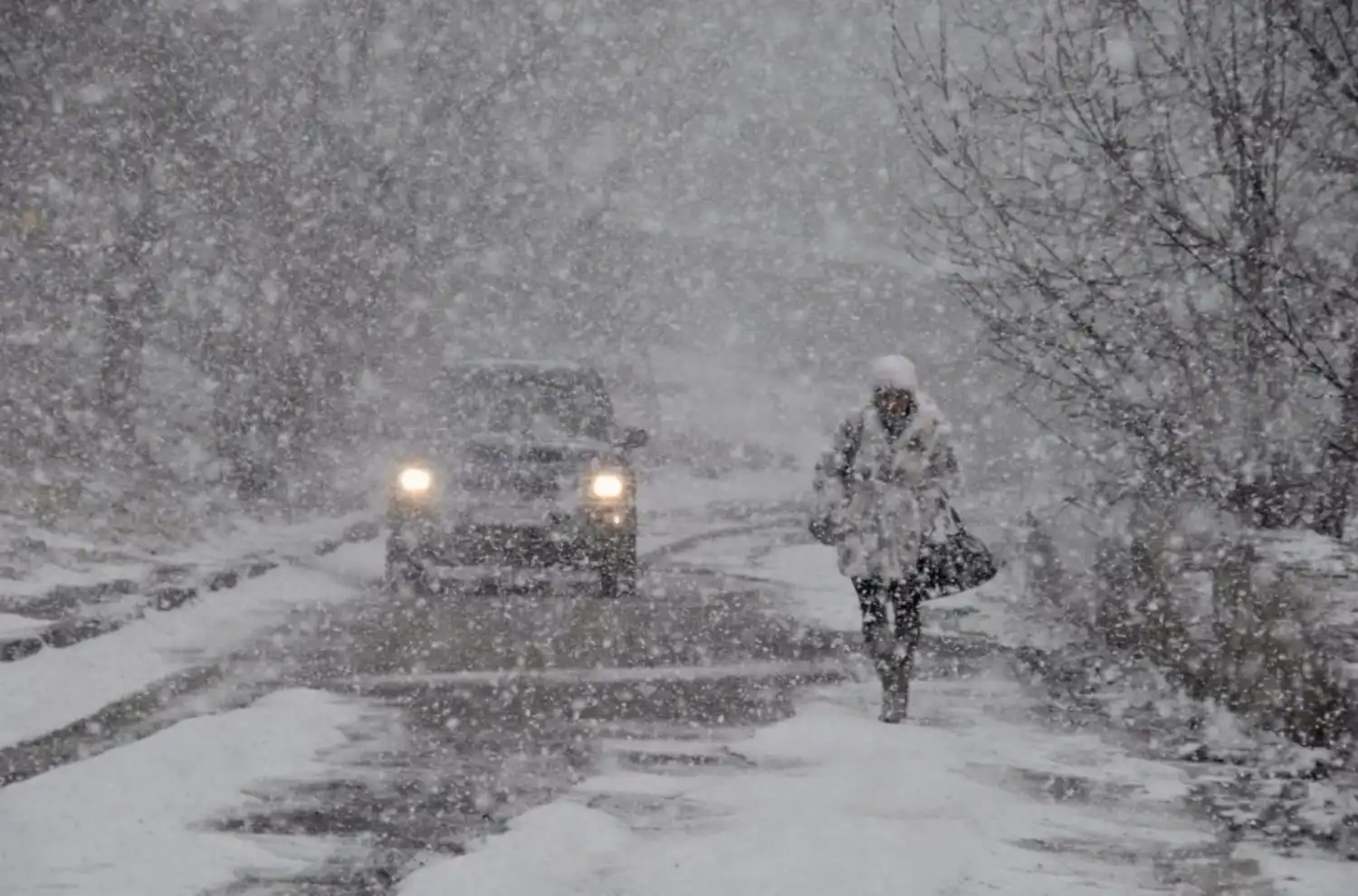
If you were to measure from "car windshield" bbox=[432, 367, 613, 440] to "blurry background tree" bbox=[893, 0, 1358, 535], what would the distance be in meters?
4.64

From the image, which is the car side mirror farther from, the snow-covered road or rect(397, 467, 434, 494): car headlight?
the snow-covered road

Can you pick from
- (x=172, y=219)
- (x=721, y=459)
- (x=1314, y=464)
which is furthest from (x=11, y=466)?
(x=721, y=459)

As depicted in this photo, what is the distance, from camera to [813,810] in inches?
280

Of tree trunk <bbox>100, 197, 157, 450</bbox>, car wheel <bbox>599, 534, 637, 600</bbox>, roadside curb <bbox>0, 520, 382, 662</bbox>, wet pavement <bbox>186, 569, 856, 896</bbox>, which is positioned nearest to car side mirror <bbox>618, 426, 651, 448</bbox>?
car wheel <bbox>599, 534, 637, 600</bbox>

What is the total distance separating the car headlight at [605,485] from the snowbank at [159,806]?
5.33m

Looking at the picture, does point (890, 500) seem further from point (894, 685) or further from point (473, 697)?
point (473, 697)

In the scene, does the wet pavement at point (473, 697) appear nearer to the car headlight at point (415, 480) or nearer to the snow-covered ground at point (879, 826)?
the snow-covered ground at point (879, 826)

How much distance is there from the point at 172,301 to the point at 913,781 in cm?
2326

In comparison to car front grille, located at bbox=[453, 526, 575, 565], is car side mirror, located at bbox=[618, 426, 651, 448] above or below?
above

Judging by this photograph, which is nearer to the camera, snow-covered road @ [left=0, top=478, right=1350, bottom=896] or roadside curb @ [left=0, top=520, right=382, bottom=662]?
snow-covered road @ [left=0, top=478, right=1350, bottom=896]

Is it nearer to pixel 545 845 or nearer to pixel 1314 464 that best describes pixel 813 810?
pixel 545 845

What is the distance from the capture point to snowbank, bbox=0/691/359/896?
605 centimetres

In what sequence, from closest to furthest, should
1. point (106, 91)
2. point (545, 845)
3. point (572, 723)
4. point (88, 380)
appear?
1. point (545, 845)
2. point (572, 723)
3. point (106, 91)
4. point (88, 380)

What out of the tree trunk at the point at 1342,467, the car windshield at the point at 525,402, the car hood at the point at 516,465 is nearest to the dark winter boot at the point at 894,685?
the tree trunk at the point at 1342,467
